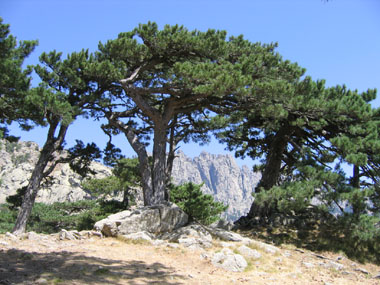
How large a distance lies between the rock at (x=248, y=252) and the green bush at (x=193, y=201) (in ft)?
23.8

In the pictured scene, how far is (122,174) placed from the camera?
15.1 m

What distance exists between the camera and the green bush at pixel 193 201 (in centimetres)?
1547

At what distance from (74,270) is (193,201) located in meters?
10.1

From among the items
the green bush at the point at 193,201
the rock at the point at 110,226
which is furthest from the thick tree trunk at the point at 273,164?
the rock at the point at 110,226

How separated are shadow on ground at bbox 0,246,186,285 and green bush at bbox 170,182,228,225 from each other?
8716 millimetres

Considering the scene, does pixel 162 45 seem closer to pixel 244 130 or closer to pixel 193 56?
pixel 193 56

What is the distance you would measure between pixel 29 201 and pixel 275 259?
8815 millimetres

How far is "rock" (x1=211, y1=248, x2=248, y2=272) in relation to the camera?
271 inches

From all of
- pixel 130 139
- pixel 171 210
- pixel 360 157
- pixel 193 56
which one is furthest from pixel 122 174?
pixel 360 157

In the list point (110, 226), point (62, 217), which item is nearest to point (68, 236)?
point (110, 226)

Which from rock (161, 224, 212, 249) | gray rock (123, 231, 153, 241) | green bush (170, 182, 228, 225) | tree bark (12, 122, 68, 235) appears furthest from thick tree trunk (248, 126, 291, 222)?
tree bark (12, 122, 68, 235)

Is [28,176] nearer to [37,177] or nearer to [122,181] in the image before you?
[122,181]

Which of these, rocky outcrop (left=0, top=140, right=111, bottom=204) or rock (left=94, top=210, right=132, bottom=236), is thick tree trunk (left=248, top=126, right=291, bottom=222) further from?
rocky outcrop (left=0, top=140, right=111, bottom=204)

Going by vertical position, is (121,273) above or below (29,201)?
below
